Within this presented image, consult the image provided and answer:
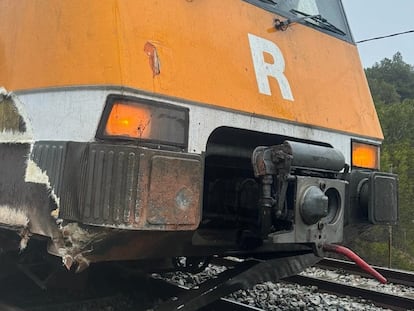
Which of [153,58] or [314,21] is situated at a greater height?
[314,21]

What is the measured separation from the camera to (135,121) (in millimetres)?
2510

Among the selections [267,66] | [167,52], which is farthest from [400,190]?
[167,52]

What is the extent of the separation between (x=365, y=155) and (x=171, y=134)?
188cm

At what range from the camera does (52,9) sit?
284 centimetres

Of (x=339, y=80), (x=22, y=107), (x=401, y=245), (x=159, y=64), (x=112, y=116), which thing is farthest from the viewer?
(x=401, y=245)

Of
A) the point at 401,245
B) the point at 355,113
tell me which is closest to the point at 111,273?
the point at 355,113

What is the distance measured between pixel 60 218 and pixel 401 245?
17805mm

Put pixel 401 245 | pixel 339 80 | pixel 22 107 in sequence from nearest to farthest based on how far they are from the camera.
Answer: pixel 22 107 → pixel 339 80 → pixel 401 245

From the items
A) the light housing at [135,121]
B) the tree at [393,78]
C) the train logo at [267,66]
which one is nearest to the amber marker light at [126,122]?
the light housing at [135,121]

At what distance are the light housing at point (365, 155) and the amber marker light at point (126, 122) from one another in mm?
1904

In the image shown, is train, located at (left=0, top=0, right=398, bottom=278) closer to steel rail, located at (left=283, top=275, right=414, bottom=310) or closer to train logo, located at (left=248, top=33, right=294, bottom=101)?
train logo, located at (left=248, top=33, right=294, bottom=101)

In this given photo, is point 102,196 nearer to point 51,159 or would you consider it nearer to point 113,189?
point 113,189

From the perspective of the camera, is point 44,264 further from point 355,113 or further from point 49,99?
point 355,113

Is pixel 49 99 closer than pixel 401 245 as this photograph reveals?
Yes
